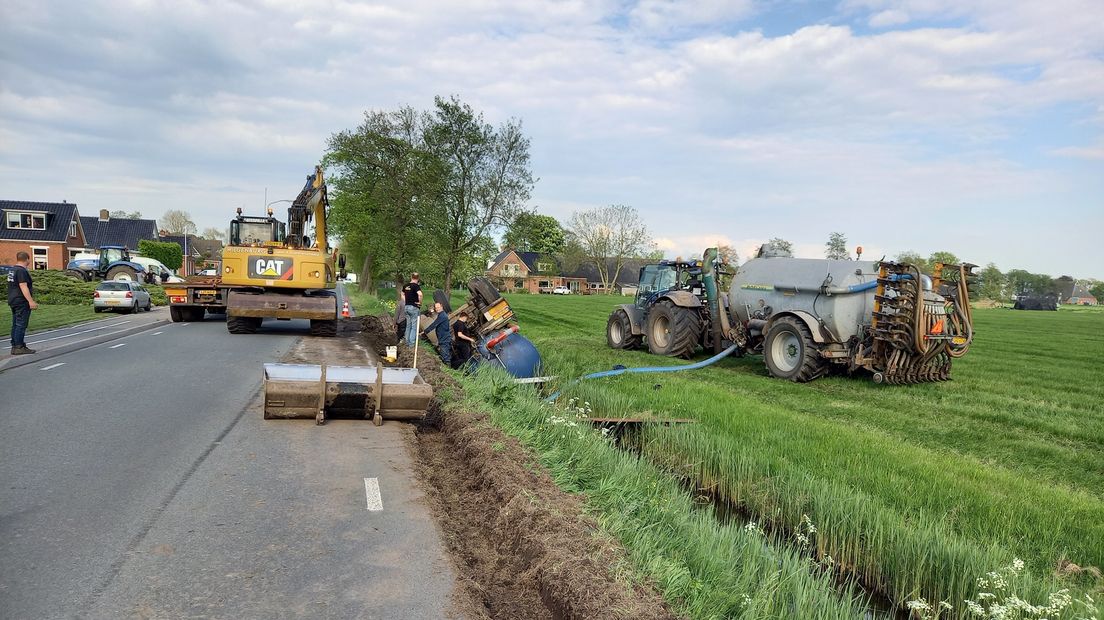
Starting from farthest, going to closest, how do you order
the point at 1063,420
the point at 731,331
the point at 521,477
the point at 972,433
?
the point at 731,331 < the point at 1063,420 < the point at 972,433 < the point at 521,477

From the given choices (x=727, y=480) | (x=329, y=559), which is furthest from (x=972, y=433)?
(x=329, y=559)

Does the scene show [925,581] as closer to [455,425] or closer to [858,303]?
[455,425]

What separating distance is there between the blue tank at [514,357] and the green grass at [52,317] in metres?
13.4

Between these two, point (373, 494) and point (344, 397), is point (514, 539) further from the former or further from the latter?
point (344, 397)

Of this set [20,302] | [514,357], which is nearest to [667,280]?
[514,357]

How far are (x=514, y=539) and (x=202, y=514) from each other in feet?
7.80

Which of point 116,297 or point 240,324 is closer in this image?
point 240,324

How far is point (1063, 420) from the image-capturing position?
10.3m

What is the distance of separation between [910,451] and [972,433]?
179cm

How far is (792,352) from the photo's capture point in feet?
46.3

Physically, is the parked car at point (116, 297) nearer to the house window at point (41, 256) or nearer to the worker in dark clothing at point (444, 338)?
the worker in dark clothing at point (444, 338)

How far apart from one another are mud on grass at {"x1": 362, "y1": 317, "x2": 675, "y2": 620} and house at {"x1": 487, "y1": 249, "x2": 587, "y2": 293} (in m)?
93.4

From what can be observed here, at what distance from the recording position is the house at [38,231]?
184ft

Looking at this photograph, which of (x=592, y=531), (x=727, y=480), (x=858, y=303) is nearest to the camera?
(x=592, y=531)
